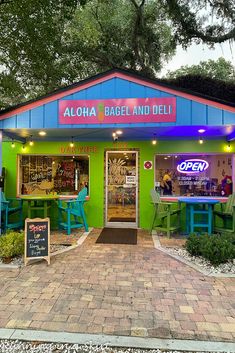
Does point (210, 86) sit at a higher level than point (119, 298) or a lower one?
higher

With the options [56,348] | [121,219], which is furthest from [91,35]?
[56,348]

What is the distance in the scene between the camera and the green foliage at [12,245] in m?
4.60

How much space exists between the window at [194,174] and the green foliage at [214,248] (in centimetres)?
289

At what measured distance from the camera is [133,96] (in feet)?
17.5

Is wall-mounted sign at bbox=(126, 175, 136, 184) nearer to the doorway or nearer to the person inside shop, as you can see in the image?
the doorway

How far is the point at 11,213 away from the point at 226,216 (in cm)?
579

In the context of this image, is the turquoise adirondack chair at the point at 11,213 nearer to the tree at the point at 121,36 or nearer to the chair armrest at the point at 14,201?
the chair armrest at the point at 14,201

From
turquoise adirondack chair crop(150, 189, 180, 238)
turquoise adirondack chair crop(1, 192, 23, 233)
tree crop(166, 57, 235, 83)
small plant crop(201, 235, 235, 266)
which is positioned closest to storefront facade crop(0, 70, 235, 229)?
turquoise adirondack chair crop(1, 192, 23, 233)

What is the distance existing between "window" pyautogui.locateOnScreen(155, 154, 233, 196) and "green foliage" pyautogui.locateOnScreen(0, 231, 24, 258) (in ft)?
13.7

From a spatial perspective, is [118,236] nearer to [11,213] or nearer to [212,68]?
[11,213]

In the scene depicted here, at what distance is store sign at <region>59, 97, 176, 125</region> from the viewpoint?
5.27 meters

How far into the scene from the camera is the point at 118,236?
661cm

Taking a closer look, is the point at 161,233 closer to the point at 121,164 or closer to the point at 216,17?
the point at 121,164

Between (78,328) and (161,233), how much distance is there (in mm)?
4579
